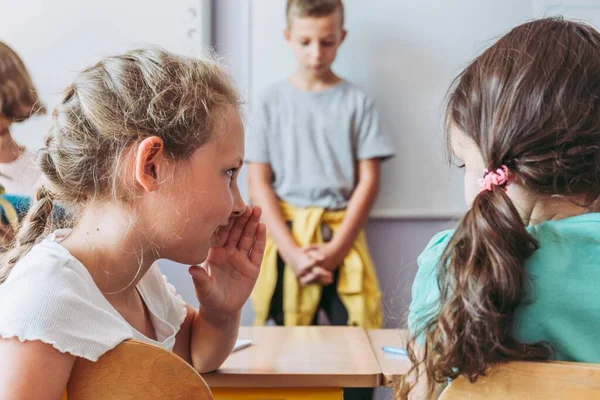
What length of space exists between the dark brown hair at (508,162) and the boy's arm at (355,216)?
1635 mm

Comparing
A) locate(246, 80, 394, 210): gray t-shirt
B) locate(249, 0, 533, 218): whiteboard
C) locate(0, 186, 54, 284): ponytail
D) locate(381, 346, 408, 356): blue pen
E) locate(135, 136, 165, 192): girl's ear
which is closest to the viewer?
locate(135, 136, 165, 192): girl's ear

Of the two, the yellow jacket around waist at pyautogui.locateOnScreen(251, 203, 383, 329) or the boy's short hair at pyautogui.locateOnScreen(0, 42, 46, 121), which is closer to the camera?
the boy's short hair at pyautogui.locateOnScreen(0, 42, 46, 121)

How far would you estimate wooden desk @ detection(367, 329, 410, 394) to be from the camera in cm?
130

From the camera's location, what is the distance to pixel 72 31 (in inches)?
122

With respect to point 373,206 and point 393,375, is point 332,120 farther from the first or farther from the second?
point 393,375

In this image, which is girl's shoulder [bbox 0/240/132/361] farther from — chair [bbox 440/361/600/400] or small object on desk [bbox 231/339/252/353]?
small object on desk [bbox 231/339/252/353]

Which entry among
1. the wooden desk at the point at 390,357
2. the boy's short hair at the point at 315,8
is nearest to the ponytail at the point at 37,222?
the wooden desk at the point at 390,357

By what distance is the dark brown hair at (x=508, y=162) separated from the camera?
85 cm

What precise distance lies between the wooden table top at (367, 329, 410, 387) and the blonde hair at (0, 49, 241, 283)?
469 mm

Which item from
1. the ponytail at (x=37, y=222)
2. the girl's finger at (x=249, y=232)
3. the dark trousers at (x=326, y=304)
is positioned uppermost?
the ponytail at (x=37, y=222)

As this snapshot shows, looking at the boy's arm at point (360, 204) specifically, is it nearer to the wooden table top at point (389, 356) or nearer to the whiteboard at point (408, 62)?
the whiteboard at point (408, 62)

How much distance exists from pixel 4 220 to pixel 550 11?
2351mm

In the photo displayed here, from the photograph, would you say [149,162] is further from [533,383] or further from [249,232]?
[533,383]

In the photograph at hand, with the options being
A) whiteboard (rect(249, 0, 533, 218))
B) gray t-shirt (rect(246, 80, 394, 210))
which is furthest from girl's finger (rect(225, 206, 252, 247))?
whiteboard (rect(249, 0, 533, 218))
